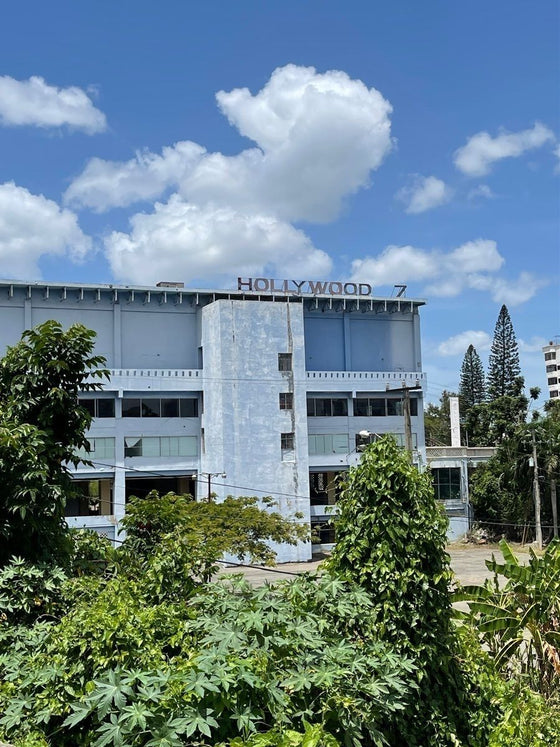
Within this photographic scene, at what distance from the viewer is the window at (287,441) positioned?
165 ft

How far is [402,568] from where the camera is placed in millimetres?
7871

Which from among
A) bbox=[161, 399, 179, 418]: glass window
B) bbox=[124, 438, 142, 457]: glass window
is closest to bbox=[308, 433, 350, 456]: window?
bbox=[161, 399, 179, 418]: glass window

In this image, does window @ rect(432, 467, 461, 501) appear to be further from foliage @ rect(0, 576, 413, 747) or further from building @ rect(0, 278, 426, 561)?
foliage @ rect(0, 576, 413, 747)

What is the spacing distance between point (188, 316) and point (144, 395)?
6.75 m

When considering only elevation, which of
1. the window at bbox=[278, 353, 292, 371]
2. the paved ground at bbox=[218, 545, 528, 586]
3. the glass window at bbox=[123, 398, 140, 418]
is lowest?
the paved ground at bbox=[218, 545, 528, 586]

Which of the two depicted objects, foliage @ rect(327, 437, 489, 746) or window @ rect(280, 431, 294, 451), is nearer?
foliage @ rect(327, 437, 489, 746)

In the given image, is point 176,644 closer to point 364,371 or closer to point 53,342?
point 53,342

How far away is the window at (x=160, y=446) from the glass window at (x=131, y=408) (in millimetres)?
1433

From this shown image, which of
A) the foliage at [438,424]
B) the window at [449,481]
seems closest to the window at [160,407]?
the window at [449,481]

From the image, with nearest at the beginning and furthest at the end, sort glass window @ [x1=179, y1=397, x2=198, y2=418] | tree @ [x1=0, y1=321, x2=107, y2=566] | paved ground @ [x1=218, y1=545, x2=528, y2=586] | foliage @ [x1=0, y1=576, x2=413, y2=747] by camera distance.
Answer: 1. foliage @ [x1=0, y1=576, x2=413, y2=747]
2. tree @ [x1=0, y1=321, x2=107, y2=566]
3. paved ground @ [x1=218, y1=545, x2=528, y2=586]
4. glass window @ [x1=179, y1=397, x2=198, y2=418]

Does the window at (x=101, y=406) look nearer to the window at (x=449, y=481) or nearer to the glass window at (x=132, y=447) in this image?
the glass window at (x=132, y=447)

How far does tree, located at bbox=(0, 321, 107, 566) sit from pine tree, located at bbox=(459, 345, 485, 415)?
7808 cm

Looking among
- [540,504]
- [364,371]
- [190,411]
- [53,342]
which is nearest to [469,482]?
[540,504]

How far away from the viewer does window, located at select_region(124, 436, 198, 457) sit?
48.5m
